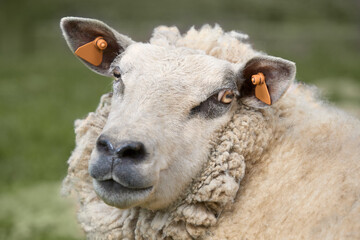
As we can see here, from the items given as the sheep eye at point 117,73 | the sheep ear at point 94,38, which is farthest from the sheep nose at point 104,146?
the sheep ear at point 94,38

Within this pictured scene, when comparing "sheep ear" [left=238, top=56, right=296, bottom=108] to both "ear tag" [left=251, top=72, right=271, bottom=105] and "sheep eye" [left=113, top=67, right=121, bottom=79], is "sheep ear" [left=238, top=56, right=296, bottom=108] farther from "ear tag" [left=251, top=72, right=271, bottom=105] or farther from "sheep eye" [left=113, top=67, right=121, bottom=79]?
"sheep eye" [left=113, top=67, right=121, bottom=79]

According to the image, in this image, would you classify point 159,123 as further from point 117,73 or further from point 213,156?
point 117,73

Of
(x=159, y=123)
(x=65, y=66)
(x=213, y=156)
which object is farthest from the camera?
(x=65, y=66)

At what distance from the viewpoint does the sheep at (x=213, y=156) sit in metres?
2.37

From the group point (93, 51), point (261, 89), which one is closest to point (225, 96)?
point (261, 89)

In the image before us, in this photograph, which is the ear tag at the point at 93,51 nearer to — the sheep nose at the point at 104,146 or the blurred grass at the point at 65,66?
the sheep nose at the point at 104,146

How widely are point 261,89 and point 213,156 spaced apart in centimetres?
47

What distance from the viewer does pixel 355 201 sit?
2439 millimetres

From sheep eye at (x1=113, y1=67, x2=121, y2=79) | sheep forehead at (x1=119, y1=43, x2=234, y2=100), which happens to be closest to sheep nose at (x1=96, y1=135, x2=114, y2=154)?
sheep forehead at (x1=119, y1=43, x2=234, y2=100)

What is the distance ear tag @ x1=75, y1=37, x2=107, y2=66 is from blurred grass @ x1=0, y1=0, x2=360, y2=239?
8.85ft

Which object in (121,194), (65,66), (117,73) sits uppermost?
(65,66)

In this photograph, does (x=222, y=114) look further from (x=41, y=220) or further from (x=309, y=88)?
(x=41, y=220)

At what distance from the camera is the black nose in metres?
2.26

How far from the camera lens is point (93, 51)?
3102mm
